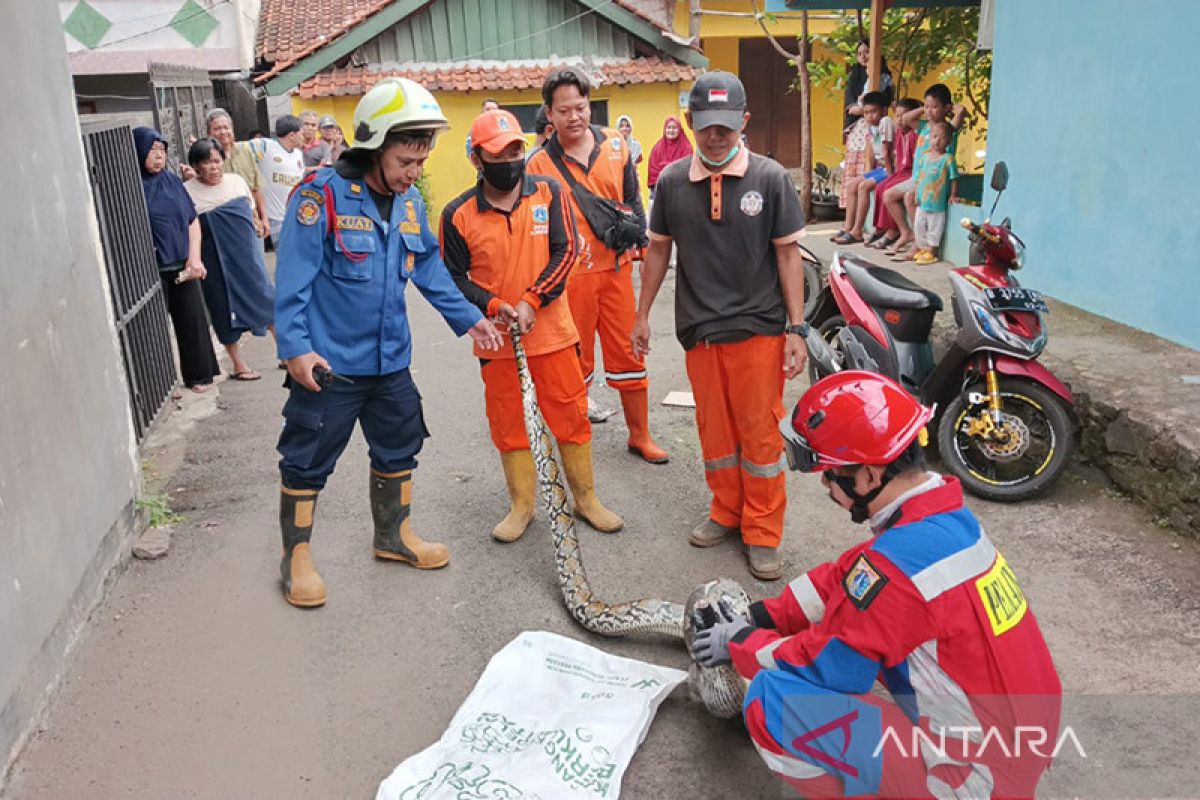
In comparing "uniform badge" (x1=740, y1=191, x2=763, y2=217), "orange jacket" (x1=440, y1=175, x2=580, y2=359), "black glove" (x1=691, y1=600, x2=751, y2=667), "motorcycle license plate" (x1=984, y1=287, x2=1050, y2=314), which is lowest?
"black glove" (x1=691, y1=600, x2=751, y2=667)

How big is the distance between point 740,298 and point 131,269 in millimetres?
4280

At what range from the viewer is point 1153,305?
222 inches

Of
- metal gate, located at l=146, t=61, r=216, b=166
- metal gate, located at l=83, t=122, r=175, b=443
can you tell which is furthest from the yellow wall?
metal gate, located at l=83, t=122, r=175, b=443

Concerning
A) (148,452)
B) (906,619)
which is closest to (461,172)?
(148,452)

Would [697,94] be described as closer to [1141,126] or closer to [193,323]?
[1141,126]

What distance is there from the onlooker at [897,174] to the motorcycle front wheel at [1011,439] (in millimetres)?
4904

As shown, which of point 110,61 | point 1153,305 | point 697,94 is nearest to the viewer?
point 697,94

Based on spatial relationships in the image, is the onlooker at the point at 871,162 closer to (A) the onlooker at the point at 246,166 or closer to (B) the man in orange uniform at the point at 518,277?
(A) the onlooker at the point at 246,166

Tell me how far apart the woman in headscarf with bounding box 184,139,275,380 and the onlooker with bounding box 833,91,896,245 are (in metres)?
5.85

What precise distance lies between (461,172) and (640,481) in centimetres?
1273

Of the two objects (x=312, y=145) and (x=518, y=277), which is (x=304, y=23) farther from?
(x=518, y=277)

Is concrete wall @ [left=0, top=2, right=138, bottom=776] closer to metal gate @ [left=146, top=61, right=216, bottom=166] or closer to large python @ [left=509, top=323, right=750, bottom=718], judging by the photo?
large python @ [left=509, top=323, right=750, bottom=718]

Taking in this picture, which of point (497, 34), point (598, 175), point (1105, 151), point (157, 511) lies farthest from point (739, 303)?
point (497, 34)

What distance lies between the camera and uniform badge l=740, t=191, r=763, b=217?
3.90 m
